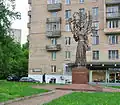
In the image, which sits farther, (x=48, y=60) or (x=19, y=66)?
(x=19, y=66)

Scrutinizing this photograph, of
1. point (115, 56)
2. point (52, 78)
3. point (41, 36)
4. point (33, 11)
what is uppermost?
point (33, 11)

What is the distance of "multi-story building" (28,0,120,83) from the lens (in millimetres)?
52094

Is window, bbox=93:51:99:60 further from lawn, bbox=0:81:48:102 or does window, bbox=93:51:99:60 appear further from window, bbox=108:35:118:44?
lawn, bbox=0:81:48:102

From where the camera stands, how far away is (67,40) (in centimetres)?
5519

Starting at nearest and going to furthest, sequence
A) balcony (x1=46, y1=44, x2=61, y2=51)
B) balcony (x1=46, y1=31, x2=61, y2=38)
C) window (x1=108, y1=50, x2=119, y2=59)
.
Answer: window (x1=108, y1=50, x2=119, y2=59) → balcony (x1=46, y1=44, x2=61, y2=51) → balcony (x1=46, y1=31, x2=61, y2=38)

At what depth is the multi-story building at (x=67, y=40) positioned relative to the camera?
5209cm

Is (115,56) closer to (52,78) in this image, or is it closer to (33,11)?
(52,78)

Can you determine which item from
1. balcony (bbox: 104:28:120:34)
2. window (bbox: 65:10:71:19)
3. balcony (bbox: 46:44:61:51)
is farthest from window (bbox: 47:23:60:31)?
balcony (bbox: 104:28:120:34)

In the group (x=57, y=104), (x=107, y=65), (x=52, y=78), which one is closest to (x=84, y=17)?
(x=57, y=104)

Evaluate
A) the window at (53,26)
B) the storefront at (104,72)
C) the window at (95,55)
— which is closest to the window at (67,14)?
the window at (53,26)

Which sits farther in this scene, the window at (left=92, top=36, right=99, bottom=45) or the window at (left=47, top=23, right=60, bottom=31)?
the window at (left=47, top=23, right=60, bottom=31)

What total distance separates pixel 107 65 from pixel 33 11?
17996 mm

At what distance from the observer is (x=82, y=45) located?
27234mm

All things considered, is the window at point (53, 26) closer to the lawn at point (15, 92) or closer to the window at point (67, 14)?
the window at point (67, 14)
